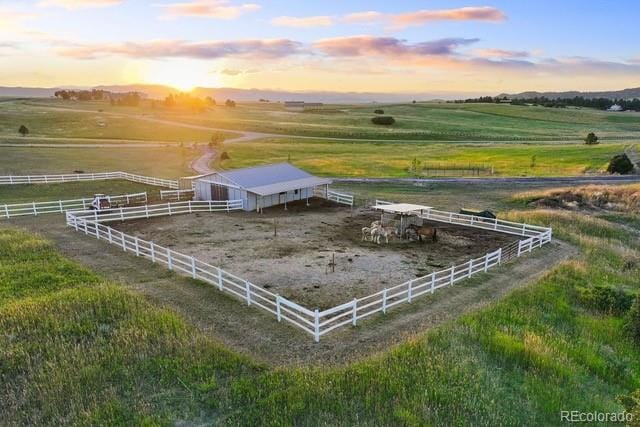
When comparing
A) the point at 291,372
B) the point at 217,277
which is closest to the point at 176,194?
the point at 217,277

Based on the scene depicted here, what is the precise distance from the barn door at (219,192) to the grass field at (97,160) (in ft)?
52.1

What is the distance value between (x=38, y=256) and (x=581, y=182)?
4608cm

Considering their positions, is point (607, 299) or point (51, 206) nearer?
point (607, 299)

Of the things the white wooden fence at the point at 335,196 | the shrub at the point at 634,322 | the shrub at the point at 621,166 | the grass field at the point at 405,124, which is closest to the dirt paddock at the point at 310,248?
the white wooden fence at the point at 335,196

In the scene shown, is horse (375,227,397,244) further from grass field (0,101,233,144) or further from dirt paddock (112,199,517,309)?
grass field (0,101,233,144)

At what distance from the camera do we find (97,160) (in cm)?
5672

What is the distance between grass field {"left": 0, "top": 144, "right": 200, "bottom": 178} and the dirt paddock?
75.7ft

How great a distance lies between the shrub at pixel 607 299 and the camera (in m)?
16.6

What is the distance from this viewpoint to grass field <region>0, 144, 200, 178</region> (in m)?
49.7

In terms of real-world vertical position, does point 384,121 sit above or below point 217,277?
above

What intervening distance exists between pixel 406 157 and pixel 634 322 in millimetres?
53946

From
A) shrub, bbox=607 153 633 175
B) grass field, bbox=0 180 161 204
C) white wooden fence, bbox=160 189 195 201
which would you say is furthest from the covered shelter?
shrub, bbox=607 153 633 175

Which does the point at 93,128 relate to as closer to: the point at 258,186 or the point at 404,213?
the point at 258,186

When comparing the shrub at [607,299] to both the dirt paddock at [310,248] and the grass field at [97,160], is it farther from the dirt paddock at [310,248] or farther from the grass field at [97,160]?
the grass field at [97,160]
